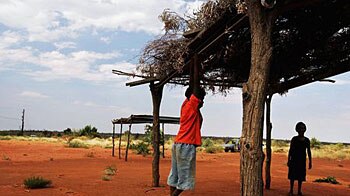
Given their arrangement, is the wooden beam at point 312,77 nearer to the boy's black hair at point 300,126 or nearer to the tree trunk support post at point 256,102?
the boy's black hair at point 300,126

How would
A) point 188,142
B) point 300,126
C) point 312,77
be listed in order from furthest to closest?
point 300,126, point 312,77, point 188,142

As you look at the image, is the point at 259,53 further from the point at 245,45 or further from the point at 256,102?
the point at 245,45

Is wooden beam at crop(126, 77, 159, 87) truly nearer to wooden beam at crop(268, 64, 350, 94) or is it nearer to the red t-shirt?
wooden beam at crop(268, 64, 350, 94)

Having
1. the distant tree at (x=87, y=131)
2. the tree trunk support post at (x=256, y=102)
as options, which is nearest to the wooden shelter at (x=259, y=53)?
the tree trunk support post at (x=256, y=102)

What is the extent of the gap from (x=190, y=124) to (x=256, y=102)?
181 cm

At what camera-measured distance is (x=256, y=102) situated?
5730 mm

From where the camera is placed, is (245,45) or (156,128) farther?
(156,128)

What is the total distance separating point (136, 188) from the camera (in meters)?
12.3

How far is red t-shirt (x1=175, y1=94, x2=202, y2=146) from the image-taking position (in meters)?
7.31

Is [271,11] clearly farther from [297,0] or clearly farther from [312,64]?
[312,64]

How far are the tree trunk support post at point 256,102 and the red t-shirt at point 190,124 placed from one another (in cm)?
155

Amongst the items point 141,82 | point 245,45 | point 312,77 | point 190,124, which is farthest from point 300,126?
point 190,124

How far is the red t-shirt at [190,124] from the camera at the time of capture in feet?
24.0

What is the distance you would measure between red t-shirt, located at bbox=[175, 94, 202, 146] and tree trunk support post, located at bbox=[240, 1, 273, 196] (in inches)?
61.1
